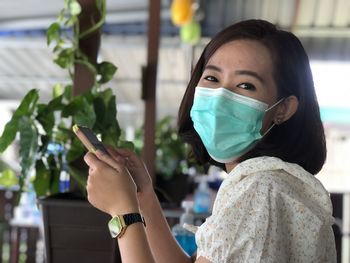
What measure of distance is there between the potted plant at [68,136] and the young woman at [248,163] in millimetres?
Answer: 239

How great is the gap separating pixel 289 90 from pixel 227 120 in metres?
0.14

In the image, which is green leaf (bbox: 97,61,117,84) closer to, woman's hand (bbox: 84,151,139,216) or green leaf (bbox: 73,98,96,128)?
green leaf (bbox: 73,98,96,128)

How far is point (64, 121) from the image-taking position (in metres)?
1.75

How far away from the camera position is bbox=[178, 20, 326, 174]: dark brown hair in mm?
A: 1104

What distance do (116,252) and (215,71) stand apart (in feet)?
2.04

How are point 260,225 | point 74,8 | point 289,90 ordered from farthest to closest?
1. point 74,8
2. point 289,90
3. point 260,225

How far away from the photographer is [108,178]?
100 cm

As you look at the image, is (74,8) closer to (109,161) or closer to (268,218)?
(109,161)

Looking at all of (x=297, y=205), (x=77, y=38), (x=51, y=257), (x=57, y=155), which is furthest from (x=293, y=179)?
(x=77, y=38)

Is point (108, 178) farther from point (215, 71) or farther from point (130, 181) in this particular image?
point (215, 71)

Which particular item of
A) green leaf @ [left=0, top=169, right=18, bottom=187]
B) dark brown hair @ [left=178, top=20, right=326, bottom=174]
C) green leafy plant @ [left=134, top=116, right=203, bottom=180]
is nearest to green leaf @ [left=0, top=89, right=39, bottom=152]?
green leaf @ [left=0, top=169, right=18, bottom=187]

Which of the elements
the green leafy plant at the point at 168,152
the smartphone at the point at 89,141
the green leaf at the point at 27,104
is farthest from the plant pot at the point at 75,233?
the green leafy plant at the point at 168,152

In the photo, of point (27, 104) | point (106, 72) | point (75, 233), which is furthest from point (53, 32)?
point (75, 233)

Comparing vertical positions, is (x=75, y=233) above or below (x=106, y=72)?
below
